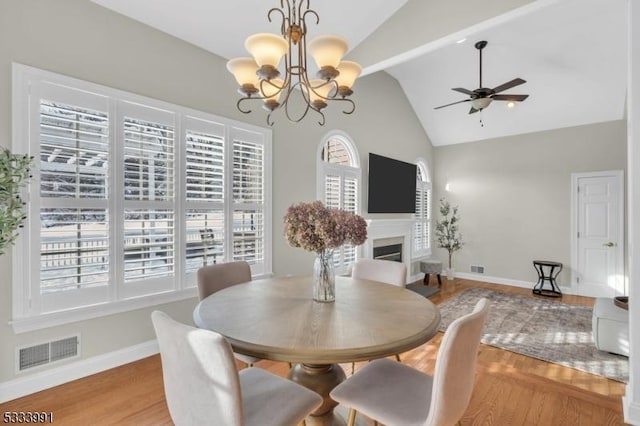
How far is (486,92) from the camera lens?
144 inches

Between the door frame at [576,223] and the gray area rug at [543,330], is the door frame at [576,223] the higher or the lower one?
the higher one

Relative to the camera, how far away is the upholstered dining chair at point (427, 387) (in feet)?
3.51

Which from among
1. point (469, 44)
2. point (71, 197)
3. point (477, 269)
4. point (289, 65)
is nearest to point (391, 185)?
point (469, 44)

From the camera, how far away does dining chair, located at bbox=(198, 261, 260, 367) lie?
209cm

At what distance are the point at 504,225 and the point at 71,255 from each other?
655 cm

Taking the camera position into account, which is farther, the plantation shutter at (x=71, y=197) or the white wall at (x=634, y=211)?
the plantation shutter at (x=71, y=197)

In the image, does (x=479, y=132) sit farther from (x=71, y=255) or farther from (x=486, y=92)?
(x=71, y=255)

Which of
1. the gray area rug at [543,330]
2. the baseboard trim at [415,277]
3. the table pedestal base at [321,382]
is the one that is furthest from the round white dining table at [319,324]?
the baseboard trim at [415,277]

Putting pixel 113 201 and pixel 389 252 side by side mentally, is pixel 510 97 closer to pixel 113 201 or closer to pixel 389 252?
pixel 389 252

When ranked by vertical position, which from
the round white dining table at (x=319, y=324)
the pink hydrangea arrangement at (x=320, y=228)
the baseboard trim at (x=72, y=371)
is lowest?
the baseboard trim at (x=72, y=371)

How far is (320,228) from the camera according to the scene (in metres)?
1.50

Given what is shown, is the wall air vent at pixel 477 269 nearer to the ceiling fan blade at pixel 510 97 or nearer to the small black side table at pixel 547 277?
the small black side table at pixel 547 277

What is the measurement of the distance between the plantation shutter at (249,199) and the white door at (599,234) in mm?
5386

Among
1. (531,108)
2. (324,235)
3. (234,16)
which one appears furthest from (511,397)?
(531,108)
